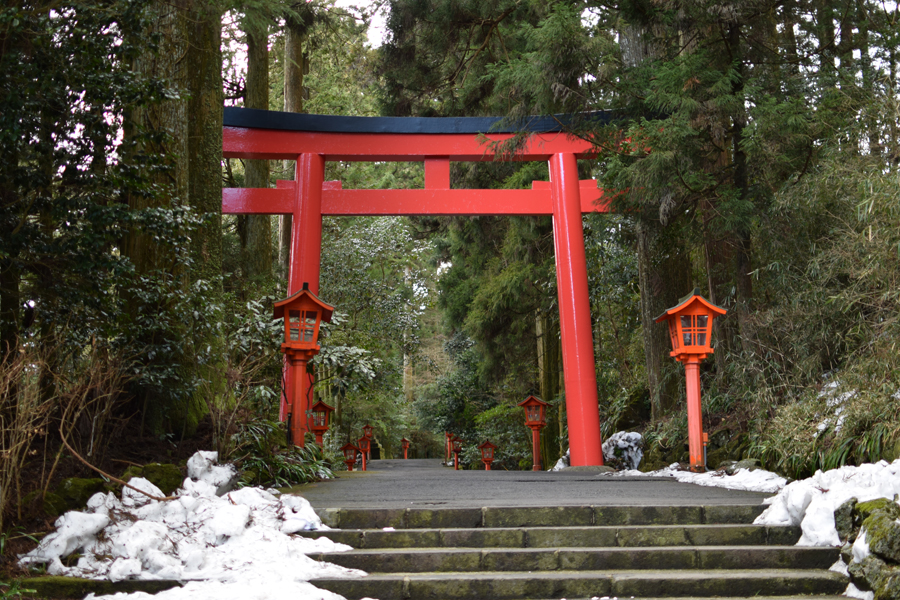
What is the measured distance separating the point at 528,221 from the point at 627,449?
501 centimetres

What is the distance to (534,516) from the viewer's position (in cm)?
449

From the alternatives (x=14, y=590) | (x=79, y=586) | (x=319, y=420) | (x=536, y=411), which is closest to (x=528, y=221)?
(x=536, y=411)

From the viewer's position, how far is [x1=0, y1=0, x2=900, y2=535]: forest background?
14.9 ft

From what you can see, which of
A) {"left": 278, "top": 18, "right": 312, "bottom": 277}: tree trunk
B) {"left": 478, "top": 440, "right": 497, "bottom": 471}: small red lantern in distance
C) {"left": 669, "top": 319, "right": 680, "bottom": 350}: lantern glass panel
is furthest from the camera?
{"left": 478, "top": 440, "right": 497, "bottom": 471}: small red lantern in distance

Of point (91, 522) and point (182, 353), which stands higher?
point (182, 353)

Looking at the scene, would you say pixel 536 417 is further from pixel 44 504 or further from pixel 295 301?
pixel 44 504

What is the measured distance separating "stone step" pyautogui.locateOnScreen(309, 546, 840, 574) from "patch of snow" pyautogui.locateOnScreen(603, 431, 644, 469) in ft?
15.3

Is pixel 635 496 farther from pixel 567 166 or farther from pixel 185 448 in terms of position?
pixel 567 166

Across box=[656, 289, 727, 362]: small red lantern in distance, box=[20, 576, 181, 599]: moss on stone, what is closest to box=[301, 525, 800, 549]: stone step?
box=[20, 576, 181, 599]: moss on stone

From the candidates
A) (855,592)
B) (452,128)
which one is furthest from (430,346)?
(855,592)

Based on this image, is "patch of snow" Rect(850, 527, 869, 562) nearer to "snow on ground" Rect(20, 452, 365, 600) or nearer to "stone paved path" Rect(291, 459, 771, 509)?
"stone paved path" Rect(291, 459, 771, 509)

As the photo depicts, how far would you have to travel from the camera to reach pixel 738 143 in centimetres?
773

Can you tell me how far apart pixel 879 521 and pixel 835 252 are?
295 cm

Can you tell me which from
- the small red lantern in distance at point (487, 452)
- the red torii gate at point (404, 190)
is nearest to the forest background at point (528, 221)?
the red torii gate at point (404, 190)
